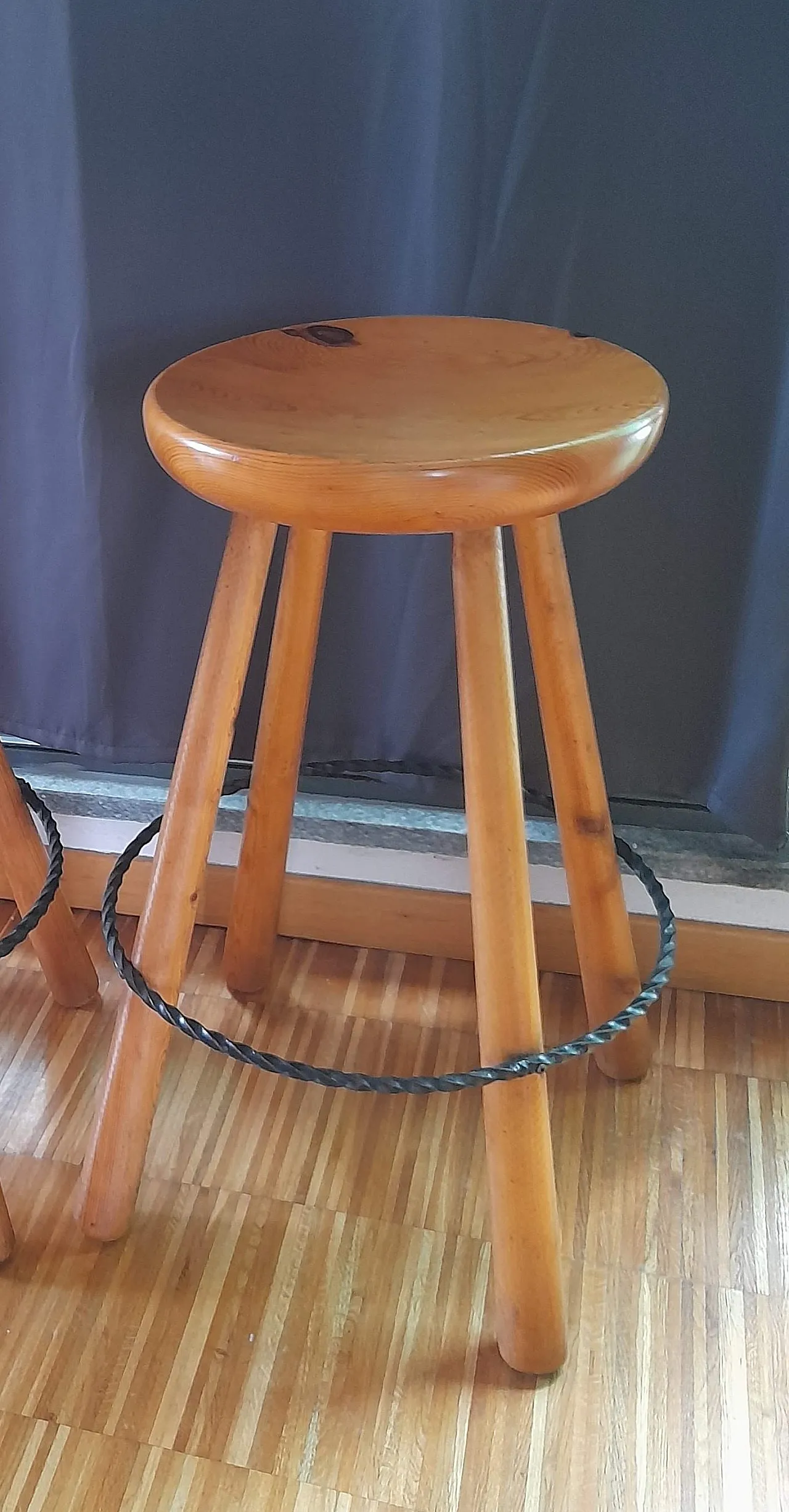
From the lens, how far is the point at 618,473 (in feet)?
1.84

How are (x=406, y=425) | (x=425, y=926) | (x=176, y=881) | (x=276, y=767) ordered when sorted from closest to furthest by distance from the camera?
(x=406, y=425), (x=176, y=881), (x=276, y=767), (x=425, y=926)

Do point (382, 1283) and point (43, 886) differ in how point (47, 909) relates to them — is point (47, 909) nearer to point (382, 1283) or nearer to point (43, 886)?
point (43, 886)

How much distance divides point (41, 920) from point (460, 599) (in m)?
0.50

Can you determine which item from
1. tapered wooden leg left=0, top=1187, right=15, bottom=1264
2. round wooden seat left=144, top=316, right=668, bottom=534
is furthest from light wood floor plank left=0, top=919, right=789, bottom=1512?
round wooden seat left=144, top=316, right=668, bottom=534

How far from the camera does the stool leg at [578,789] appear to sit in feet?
2.31

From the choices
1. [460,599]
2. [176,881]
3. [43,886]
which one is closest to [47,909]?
[43,886]

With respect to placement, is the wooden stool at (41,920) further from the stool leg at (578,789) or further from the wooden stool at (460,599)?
the stool leg at (578,789)

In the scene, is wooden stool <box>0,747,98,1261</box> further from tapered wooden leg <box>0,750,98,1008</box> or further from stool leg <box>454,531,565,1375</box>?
stool leg <box>454,531,565,1375</box>

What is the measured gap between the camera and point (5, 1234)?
0.77 metres

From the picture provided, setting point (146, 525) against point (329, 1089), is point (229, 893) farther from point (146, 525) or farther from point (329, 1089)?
point (146, 525)

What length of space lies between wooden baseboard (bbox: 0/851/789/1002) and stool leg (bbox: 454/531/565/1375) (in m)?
0.32

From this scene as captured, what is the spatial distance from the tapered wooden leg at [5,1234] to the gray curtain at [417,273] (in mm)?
411

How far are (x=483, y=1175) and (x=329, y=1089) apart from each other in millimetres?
147

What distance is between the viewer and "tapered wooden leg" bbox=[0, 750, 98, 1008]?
861 millimetres
